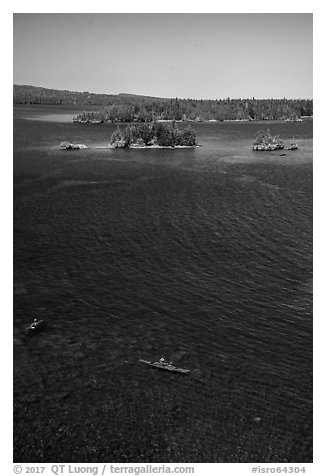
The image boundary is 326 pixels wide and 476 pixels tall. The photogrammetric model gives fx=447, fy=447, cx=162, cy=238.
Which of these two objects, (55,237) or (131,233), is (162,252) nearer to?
(131,233)

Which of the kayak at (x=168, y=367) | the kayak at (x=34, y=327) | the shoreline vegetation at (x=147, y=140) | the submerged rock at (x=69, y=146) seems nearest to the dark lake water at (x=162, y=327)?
the kayak at (x=168, y=367)

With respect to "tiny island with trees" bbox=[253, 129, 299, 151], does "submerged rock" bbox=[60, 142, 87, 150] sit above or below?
below

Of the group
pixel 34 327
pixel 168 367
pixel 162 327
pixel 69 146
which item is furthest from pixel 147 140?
pixel 168 367

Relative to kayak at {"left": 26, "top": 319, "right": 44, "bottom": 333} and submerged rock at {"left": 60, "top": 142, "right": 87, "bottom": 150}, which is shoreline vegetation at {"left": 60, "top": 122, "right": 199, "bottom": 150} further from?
kayak at {"left": 26, "top": 319, "right": 44, "bottom": 333}

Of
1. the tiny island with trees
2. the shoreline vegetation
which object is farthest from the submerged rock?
the tiny island with trees
